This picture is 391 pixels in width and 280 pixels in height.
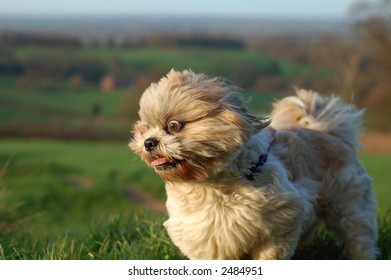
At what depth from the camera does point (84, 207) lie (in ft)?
72.7

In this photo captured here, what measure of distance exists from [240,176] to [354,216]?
→ 142cm

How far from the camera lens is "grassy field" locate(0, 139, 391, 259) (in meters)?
6.09

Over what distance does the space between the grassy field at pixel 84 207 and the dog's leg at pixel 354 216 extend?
1.11ft

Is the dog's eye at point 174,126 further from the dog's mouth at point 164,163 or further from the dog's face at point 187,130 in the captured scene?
the dog's mouth at point 164,163

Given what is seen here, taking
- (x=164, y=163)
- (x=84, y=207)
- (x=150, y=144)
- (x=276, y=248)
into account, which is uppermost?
(x=150, y=144)

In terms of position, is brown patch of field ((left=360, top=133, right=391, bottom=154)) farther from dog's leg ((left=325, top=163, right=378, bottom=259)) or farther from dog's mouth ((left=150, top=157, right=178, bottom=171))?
dog's mouth ((left=150, top=157, right=178, bottom=171))

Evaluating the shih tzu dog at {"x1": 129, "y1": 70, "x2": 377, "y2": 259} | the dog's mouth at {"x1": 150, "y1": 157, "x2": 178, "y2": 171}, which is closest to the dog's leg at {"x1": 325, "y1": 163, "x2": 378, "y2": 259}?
the shih tzu dog at {"x1": 129, "y1": 70, "x2": 377, "y2": 259}

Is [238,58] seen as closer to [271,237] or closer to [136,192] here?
[136,192]

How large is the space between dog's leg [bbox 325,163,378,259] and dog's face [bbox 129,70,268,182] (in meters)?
1.46

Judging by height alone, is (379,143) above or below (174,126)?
below

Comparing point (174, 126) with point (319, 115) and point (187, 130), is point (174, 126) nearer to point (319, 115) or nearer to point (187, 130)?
point (187, 130)

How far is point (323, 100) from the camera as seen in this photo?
257 inches

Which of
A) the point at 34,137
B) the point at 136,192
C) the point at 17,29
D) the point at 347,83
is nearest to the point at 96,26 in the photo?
the point at 17,29

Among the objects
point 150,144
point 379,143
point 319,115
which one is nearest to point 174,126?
point 150,144
